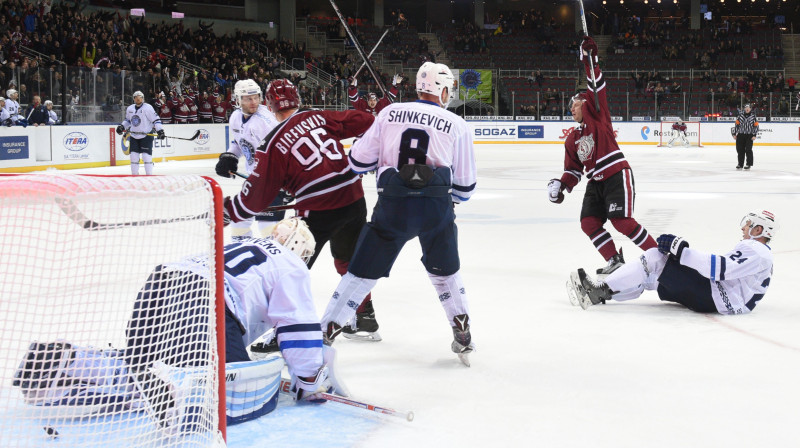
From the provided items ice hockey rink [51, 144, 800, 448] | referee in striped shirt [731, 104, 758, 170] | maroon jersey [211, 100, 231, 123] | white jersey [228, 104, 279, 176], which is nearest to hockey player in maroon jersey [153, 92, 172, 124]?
maroon jersey [211, 100, 231, 123]

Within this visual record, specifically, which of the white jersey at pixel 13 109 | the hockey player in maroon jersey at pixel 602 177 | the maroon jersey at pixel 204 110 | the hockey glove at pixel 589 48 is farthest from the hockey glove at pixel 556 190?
the maroon jersey at pixel 204 110

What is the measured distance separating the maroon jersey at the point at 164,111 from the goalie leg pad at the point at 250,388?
15.5 meters

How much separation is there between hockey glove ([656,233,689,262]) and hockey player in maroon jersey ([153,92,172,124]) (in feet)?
48.4

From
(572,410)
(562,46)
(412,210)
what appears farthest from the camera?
(562,46)

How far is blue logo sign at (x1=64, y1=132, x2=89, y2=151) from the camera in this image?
15.0 meters

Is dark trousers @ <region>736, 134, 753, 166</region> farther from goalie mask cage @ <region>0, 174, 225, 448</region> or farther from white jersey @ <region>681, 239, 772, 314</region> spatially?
goalie mask cage @ <region>0, 174, 225, 448</region>

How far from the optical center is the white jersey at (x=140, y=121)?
1330 centimetres

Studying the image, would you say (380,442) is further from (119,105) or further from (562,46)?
(562,46)

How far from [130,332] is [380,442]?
2.94ft

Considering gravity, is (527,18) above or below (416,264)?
above

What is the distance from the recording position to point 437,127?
356 centimetres

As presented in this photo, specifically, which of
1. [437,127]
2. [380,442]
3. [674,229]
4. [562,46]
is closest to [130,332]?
[380,442]

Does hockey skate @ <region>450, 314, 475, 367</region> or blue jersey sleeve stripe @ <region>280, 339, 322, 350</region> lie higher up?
blue jersey sleeve stripe @ <region>280, 339, 322, 350</region>

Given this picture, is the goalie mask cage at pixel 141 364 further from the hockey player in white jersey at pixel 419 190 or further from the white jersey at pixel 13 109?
the white jersey at pixel 13 109
